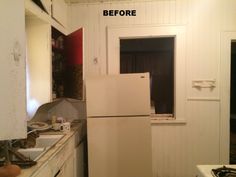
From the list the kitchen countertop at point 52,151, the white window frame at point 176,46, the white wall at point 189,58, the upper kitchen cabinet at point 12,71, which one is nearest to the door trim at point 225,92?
the white wall at point 189,58

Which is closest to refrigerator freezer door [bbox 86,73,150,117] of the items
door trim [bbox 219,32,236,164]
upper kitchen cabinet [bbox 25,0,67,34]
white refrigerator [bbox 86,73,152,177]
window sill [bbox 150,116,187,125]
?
white refrigerator [bbox 86,73,152,177]

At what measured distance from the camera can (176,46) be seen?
8.85ft

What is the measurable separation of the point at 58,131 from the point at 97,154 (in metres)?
0.48

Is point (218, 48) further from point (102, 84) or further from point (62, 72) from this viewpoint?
point (62, 72)

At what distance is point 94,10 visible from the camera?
2805 mm

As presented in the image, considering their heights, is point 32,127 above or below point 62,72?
below

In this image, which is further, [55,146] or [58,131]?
[58,131]

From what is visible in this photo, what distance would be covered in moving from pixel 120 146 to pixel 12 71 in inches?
65.3

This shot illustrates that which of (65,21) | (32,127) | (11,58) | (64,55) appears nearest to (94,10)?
(65,21)

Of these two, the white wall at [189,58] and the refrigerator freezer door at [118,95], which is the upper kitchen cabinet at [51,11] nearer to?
the white wall at [189,58]

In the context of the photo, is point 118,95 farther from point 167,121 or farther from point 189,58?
point 189,58

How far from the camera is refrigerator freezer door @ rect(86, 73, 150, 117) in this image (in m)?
2.28

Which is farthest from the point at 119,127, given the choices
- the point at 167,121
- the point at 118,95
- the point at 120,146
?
the point at 167,121

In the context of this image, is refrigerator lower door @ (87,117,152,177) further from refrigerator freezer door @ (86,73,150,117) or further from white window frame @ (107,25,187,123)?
white window frame @ (107,25,187,123)
